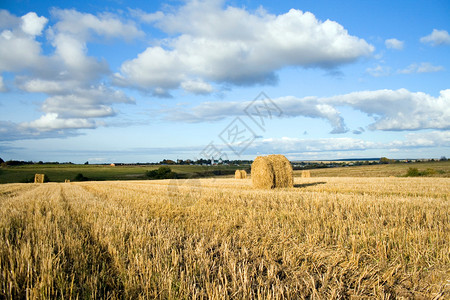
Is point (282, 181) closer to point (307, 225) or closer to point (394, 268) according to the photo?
point (307, 225)

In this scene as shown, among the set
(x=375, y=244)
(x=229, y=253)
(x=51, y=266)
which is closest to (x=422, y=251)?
(x=375, y=244)

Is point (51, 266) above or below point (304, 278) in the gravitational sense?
above

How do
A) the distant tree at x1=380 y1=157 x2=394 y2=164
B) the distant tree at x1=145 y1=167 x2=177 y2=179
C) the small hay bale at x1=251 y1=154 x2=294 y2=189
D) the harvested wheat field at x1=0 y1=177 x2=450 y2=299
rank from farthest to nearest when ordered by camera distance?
the distant tree at x1=380 y1=157 x2=394 y2=164 → the distant tree at x1=145 y1=167 x2=177 y2=179 → the small hay bale at x1=251 y1=154 x2=294 y2=189 → the harvested wheat field at x1=0 y1=177 x2=450 y2=299

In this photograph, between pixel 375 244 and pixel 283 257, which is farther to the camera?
pixel 375 244

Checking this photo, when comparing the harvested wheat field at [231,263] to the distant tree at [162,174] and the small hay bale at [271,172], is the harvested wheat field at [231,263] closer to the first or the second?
the small hay bale at [271,172]

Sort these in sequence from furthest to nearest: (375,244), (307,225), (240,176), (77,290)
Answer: (240,176) < (307,225) < (375,244) < (77,290)

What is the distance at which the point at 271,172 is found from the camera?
1518cm

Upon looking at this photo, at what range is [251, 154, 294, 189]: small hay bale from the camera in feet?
49.3

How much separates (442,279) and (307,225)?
2166 mm

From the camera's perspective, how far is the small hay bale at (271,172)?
15016 mm

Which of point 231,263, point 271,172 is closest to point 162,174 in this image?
point 271,172

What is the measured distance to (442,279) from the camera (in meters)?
2.60

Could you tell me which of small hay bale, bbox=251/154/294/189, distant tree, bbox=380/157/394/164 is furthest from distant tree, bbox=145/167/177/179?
distant tree, bbox=380/157/394/164

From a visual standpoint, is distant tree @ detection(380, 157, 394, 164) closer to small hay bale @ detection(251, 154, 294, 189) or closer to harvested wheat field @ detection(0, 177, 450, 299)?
small hay bale @ detection(251, 154, 294, 189)
